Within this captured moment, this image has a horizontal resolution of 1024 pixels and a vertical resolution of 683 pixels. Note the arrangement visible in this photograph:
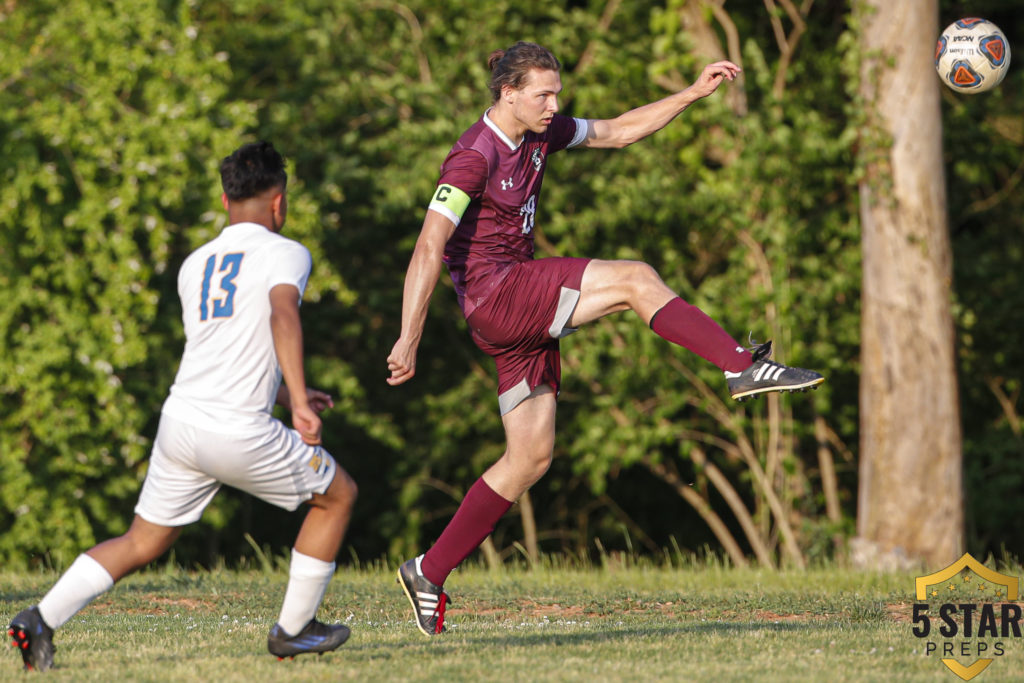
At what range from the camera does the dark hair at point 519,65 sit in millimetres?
5234

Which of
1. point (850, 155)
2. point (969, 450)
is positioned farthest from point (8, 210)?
point (969, 450)

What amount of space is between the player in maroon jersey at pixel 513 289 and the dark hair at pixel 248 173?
0.85m

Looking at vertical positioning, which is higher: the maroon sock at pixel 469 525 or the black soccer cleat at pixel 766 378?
the black soccer cleat at pixel 766 378

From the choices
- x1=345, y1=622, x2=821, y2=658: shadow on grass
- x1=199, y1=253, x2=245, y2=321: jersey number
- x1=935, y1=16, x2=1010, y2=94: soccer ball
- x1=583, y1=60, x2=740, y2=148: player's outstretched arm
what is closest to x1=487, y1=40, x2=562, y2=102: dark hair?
x1=583, y1=60, x2=740, y2=148: player's outstretched arm

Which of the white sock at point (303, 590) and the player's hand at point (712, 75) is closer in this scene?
the white sock at point (303, 590)

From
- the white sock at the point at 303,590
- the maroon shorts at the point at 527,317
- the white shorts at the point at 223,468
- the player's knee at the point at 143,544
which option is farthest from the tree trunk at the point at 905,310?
the player's knee at the point at 143,544

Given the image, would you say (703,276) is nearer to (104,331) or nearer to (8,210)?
(104,331)

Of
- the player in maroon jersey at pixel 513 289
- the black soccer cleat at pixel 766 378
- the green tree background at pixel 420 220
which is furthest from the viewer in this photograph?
the green tree background at pixel 420 220

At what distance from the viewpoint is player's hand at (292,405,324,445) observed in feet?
13.0

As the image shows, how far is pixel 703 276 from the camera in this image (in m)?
14.2

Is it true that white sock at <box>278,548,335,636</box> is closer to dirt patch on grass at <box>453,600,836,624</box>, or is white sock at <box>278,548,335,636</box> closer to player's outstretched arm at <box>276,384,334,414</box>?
player's outstretched arm at <box>276,384,334,414</box>

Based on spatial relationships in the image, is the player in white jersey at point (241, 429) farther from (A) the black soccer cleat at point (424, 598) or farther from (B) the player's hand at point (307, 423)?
(A) the black soccer cleat at point (424, 598)

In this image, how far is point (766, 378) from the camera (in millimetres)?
4707

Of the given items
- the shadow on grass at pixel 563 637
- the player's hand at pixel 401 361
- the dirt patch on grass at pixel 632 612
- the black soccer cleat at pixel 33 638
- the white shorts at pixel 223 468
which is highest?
the player's hand at pixel 401 361
